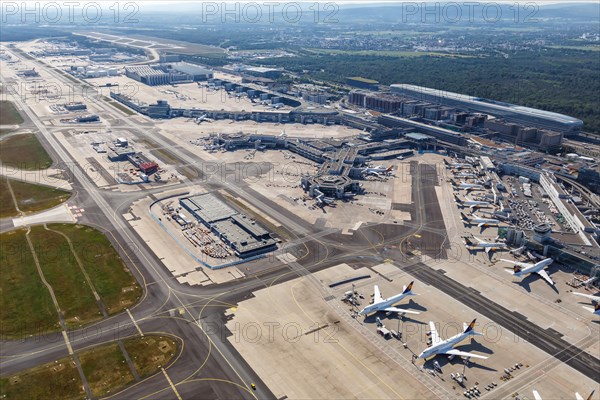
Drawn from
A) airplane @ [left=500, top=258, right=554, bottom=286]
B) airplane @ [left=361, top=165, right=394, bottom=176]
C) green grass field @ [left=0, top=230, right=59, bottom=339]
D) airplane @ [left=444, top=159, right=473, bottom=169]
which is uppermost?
airplane @ [left=444, top=159, right=473, bottom=169]

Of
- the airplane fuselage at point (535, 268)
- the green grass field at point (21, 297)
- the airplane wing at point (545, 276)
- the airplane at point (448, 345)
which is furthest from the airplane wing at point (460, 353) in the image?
the green grass field at point (21, 297)

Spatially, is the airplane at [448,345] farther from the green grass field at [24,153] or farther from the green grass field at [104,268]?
the green grass field at [24,153]

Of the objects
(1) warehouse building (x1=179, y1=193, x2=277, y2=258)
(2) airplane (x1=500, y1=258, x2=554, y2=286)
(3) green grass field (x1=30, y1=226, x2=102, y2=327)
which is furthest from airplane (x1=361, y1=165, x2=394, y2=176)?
(3) green grass field (x1=30, y1=226, x2=102, y2=327)

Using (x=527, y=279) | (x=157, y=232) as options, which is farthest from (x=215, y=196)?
(x=527, y=279)

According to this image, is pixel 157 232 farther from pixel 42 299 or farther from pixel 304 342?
pixel 304 342

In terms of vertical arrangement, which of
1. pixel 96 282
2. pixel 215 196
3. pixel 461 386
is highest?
pixel 215 196

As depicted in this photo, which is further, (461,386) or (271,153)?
(271,153)

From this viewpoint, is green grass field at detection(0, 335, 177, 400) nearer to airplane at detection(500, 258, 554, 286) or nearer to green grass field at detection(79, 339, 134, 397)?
green grass field at detection(79, 339, 134, 397)
